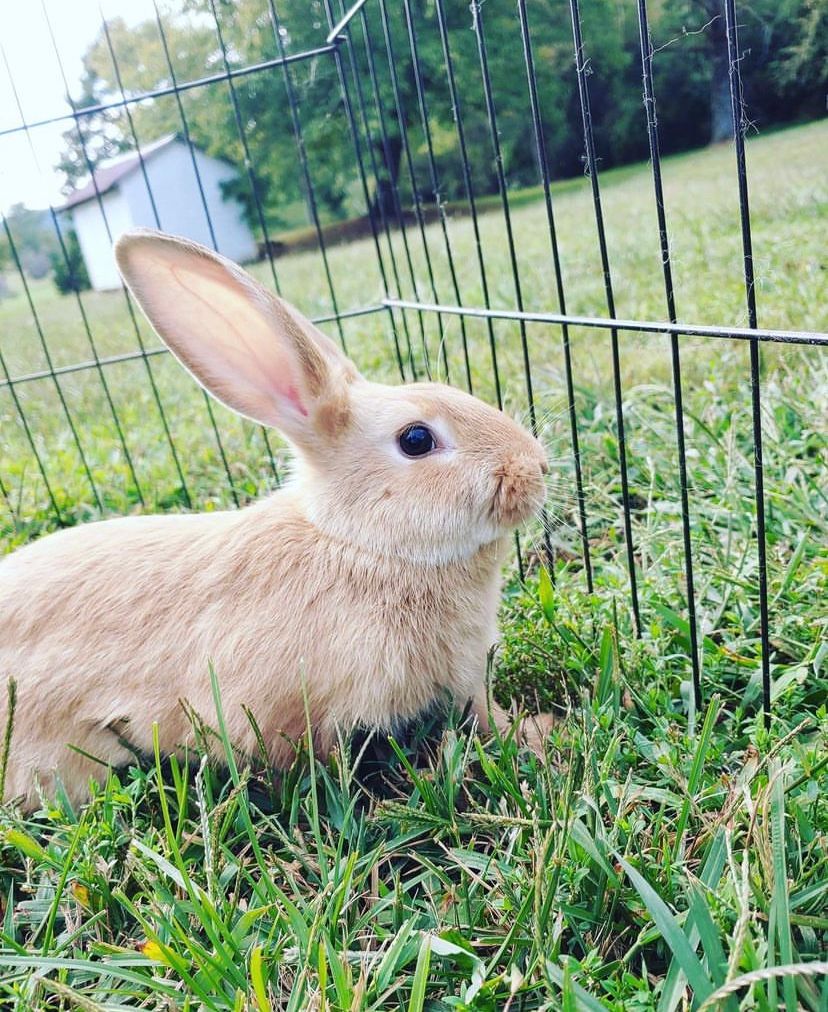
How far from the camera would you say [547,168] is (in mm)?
1735

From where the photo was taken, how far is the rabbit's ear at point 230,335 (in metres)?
1.60

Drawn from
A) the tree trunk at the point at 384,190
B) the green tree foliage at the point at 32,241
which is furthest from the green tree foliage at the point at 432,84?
the green tree foliage at the point at 32,241

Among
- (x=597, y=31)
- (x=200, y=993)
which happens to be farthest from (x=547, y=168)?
(x=597, y=31)

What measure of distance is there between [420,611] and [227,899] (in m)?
0.60

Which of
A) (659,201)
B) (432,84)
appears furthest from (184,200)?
(659,201)

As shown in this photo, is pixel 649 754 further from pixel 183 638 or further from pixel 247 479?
pixel 247 479

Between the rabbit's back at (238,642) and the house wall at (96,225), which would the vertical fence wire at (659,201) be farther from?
the house wall at (96,225)

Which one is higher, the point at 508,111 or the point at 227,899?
the point at 508,111

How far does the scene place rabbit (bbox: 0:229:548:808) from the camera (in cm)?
158

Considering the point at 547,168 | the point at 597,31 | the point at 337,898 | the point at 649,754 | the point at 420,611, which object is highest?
the point at 597,31

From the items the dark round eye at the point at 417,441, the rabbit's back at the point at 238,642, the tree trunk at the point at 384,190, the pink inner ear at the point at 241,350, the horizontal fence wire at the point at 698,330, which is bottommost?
the rabbit's back at the point at 238,642

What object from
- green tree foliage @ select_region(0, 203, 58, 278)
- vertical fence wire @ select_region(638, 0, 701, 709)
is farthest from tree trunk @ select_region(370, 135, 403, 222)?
green tree foliage @ select_region(0, 203, 58, 278)

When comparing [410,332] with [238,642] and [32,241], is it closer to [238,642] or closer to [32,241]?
[238,642]

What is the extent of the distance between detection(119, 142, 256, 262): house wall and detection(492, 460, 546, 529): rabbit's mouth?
1702 centimetres
